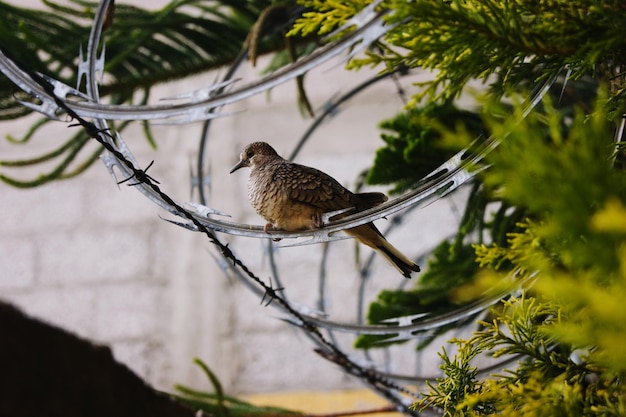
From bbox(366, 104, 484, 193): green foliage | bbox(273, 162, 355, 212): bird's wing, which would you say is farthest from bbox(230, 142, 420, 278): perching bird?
bbox(366, 104, 484, 193): green foliage

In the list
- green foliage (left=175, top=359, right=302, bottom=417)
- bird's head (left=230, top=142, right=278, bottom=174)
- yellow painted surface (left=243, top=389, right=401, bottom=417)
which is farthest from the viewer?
yellow painted surface (left=243, top=389, right=401, bottom=417)

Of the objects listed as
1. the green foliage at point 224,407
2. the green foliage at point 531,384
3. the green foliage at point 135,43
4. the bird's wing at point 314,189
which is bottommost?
the green foliage at point 531,384

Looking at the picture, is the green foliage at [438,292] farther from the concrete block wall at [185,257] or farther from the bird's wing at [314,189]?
the concrete block wall at [185,257]

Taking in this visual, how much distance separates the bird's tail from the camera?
0.52 m

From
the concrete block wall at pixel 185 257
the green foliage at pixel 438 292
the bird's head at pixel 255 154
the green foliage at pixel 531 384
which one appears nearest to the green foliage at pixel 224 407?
the green foliage at pixel 438 292

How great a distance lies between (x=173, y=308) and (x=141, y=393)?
2.94ft

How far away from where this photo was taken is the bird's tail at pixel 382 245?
52cm

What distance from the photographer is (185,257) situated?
153 cm

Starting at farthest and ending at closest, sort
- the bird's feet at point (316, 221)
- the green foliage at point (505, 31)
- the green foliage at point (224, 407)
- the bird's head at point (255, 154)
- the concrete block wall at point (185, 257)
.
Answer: the concrete block wall at point (185, 257) → the green foliage at point (224, 407) → the bird's head at point (255, 154) → the bird's feet at point (316, 221) → the green foliage at point (505, 31)

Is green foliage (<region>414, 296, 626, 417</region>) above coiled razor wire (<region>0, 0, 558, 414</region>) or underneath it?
underneath

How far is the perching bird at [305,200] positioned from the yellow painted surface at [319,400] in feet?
2.72

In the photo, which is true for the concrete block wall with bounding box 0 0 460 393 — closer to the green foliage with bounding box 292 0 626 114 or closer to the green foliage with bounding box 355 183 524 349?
the green foliage with bounding box 355 183 524 349

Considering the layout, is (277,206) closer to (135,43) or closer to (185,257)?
(135,43)

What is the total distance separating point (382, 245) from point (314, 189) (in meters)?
0.07
